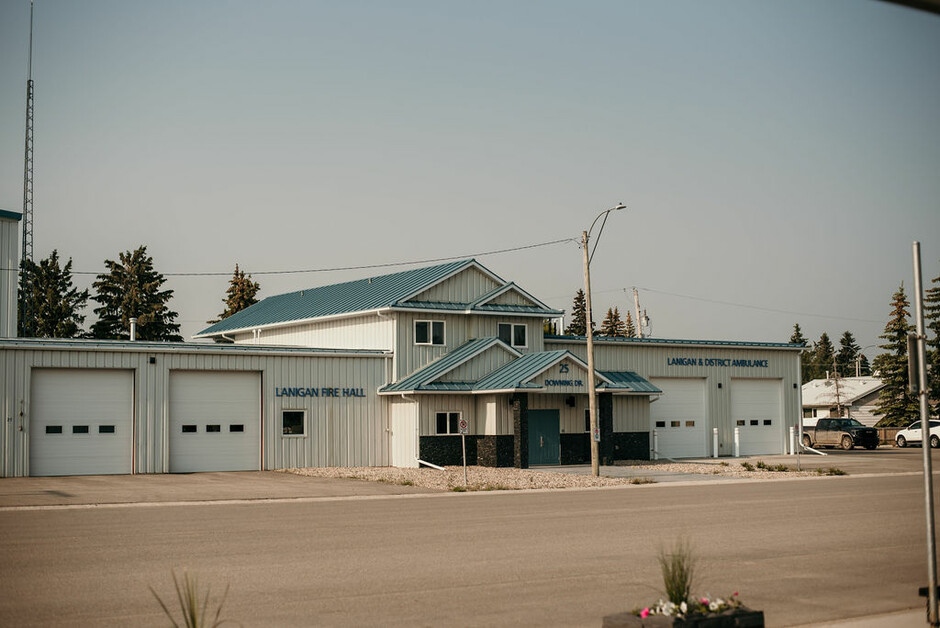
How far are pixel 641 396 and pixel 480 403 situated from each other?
27.4ft

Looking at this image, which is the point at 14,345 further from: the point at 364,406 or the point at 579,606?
the point at 579,606

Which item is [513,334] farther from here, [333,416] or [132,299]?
[132,299]

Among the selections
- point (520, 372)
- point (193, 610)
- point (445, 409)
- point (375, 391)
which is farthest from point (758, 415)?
point (193, 610)

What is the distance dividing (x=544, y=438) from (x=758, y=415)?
45.0 feet

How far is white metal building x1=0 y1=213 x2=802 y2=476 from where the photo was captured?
33219mm

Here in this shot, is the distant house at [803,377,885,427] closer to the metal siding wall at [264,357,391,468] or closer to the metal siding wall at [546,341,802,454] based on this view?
the metal siding wall at [546,341,802,454]

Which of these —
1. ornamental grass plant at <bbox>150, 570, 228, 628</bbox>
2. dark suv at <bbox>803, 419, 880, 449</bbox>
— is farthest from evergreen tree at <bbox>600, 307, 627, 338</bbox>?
ornamental grass plant at <bbox>150, 570, 228, 628</bbox>

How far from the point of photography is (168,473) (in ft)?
113

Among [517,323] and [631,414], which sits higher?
[517,323]

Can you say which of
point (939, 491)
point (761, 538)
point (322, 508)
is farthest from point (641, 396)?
point (761, 538)

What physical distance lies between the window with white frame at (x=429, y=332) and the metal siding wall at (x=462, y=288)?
93 centimetres

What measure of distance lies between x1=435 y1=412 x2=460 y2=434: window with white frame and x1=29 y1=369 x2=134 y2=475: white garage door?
35.0 ft

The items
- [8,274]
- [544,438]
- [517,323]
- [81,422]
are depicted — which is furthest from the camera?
[517,323]

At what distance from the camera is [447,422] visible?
38.1 metres
